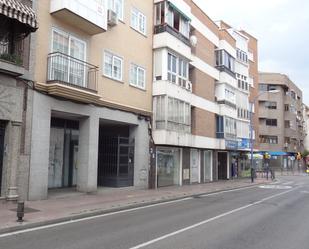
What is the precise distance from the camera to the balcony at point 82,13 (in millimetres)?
16516

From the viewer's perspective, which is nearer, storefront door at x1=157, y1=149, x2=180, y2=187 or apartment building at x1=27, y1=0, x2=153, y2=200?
apartment building at x1=27, y1=0, x2=153, y2=200

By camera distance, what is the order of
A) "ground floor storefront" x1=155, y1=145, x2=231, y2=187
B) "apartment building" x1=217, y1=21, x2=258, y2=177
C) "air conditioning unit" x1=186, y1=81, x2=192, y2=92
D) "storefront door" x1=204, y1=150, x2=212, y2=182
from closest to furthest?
"ground floor storefront" x1=155, y1=145, x2=231, y2=187
"air conditioning unit" x1=186, y1=81, x2=192, y2=92
"storefront door" x1=204, y1=150, x2=212, y2=182
"apartment building" x1=217, y1=21, x2=258, y2=177

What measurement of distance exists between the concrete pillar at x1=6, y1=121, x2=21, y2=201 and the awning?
3646 mm

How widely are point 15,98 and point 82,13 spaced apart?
482 centimetres

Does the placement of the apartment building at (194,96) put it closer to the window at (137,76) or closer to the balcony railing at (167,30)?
the balcony railing at (167,30)

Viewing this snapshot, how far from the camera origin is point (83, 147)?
61.3ft

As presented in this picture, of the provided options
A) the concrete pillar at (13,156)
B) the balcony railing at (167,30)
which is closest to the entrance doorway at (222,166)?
the balcony railing at (167,30)

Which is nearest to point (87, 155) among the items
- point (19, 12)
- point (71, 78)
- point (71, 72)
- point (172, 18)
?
point (71, 78)

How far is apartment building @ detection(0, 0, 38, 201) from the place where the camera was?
14320 millimetres

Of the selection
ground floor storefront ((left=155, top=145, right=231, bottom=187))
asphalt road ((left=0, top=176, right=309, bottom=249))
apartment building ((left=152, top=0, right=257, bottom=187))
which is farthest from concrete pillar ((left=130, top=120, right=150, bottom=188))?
asphalt road ((left=0, top=176, right=309, bottom=249))

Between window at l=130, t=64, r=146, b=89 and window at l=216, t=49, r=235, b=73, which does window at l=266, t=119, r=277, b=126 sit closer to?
window at l=216, t=49, r=235, b=73

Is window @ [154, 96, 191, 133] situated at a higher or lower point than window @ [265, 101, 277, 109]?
lower

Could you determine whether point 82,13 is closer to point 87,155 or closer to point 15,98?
point 15,98

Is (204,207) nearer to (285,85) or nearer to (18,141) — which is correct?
(18,141)
